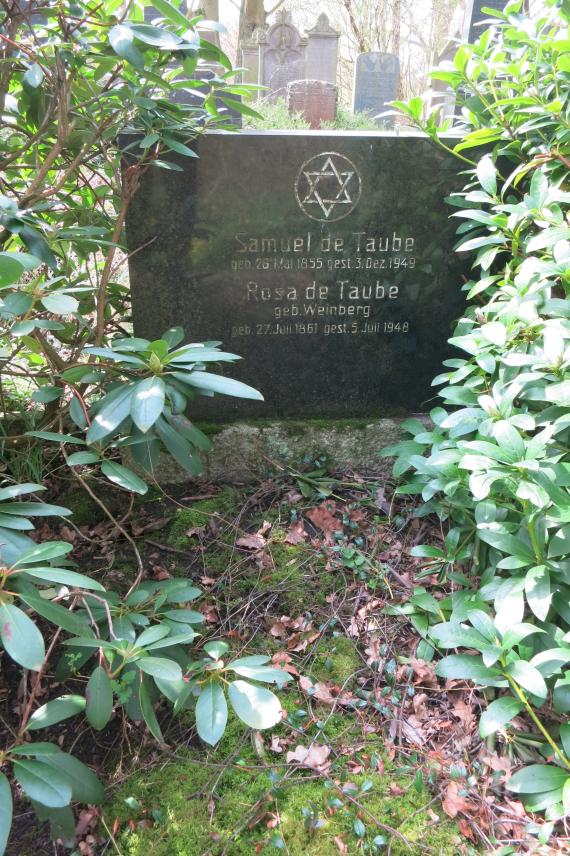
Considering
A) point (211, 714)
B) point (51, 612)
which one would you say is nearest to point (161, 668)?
point (211, 714)

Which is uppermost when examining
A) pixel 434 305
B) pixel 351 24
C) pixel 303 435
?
pixel 351 24

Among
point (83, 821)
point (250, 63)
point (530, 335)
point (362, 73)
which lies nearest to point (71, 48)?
point (530, 335)

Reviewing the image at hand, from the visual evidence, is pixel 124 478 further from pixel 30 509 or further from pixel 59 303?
pixel 59 303

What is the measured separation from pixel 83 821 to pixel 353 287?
2.32 m

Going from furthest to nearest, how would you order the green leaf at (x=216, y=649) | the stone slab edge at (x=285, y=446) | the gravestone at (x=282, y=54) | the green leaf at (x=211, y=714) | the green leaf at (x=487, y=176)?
the gravestone at (x=282, y=54) < the stone slab edge at (x=285, y=446) < the green leaf at (x=487, y=176) < the green leaf at (x=216, y=649) < the green leaf at (x=211, y=714)

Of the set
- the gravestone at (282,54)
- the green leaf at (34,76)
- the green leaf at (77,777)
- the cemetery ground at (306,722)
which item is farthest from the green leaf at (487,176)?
the gravestone at (282,54)

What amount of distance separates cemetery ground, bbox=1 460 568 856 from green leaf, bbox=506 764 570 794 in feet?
0.34

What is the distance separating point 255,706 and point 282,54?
11645 millimetres

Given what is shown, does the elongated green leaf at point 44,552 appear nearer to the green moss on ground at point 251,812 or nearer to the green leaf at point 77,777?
the green leaf at point 77,777

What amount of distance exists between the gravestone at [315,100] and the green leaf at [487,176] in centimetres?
681

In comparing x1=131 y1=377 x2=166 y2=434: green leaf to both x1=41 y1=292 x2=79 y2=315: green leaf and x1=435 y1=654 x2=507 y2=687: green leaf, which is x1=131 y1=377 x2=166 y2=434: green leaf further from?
x1=435 y1=654 x2=507 y2=687: green leaf

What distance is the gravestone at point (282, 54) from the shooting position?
34.2ft

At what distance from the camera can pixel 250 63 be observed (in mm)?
11234

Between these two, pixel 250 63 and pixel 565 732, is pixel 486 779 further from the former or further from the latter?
pixel 250 63
